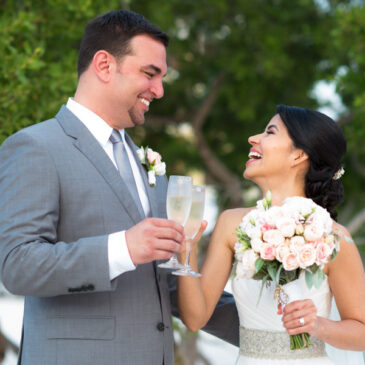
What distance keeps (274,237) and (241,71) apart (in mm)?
7912

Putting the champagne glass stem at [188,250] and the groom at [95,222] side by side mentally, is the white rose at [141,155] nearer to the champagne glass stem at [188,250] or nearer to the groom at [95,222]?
the groom at [95,222]

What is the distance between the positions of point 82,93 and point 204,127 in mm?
9738

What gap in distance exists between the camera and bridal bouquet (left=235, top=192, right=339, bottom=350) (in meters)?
3.05

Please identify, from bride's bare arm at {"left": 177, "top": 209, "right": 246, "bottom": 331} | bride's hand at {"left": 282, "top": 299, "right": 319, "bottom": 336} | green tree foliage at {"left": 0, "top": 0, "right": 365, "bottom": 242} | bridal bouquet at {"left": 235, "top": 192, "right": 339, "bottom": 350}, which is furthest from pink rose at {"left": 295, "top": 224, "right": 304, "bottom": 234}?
green tree foliage at {"left": 0, "top": 0, "right": 365, "bottom": 242}

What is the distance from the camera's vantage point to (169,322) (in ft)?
11.0

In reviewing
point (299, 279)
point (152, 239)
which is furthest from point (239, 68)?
point (152, 239)

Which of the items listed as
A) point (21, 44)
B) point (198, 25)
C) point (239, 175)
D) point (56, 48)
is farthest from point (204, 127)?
point (21, 44)

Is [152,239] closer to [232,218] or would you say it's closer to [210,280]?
[210,280]

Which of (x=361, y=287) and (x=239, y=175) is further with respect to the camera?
(x=239, y=175)

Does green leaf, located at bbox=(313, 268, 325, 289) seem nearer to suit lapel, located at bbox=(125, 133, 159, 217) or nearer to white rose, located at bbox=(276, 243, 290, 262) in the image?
white rose, located at bbox=(276, 243, 290, 262)

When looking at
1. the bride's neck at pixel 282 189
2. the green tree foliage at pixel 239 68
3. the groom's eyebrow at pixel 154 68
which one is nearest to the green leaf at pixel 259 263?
the bride's neck at pixel 282 189

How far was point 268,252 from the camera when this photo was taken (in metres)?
3.08

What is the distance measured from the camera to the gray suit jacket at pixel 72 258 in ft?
9.06

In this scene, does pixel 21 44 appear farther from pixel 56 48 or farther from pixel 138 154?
pixel 138 154
